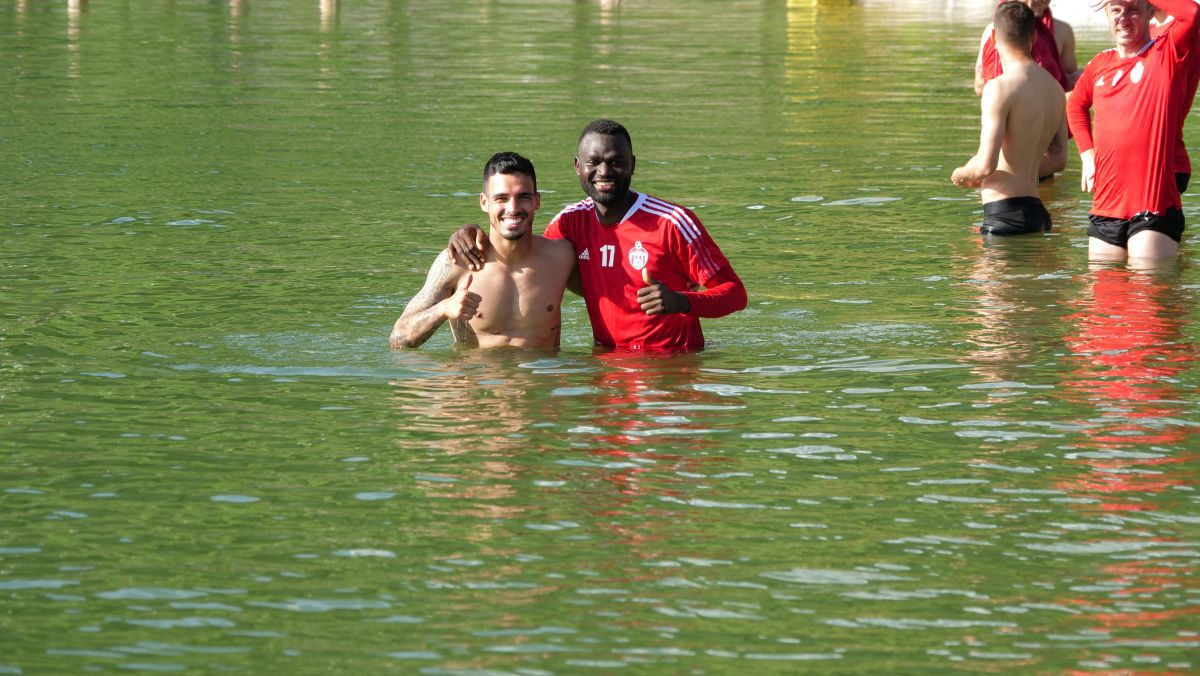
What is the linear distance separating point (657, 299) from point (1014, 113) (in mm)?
5484

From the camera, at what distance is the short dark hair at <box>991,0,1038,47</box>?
1374 centimetres

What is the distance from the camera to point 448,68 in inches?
1210

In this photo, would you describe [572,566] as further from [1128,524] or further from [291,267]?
[291,267]

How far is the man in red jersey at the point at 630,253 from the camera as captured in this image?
9516 millimetres

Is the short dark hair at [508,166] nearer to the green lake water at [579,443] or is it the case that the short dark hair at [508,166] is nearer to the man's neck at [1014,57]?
the green lake water at [579,443]

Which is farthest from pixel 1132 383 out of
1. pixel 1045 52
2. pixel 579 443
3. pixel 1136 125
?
pixel 1045 52

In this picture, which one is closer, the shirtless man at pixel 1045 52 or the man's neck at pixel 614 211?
the man's neck at pixel 614 211

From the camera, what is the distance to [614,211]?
9828 millimetres

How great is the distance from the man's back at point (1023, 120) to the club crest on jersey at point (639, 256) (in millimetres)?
4826

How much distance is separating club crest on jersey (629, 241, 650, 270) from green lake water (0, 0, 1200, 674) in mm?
629

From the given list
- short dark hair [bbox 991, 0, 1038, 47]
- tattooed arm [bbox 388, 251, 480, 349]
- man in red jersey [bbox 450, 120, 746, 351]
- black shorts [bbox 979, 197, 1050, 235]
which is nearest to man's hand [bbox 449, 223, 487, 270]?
man in red jersey [bbox 450, 120, 746, 351]

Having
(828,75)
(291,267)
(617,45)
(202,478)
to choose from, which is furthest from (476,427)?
(617,45)

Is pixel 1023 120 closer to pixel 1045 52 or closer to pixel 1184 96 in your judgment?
pixel 1184 96

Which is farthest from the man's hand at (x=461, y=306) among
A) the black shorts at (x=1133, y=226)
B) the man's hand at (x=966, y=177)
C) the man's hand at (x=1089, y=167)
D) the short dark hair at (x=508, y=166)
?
the black shorts at (x=1133, y=226)
